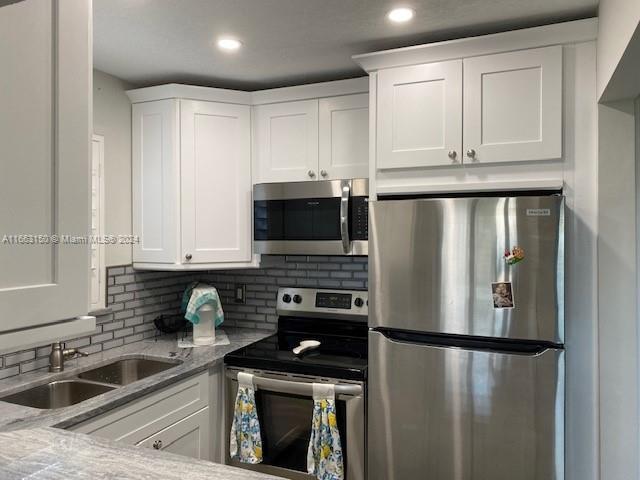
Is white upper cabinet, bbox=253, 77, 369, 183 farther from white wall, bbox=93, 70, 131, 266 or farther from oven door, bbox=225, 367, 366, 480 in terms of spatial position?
oven door, bbox=225, 367, 366, 480

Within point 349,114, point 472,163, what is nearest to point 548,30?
point 472,163

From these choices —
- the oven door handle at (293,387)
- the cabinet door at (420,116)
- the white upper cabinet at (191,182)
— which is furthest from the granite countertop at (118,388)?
the cabinet door at (420,116)

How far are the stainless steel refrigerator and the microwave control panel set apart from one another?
1.14 ft

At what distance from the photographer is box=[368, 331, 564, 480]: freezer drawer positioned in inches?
72.3

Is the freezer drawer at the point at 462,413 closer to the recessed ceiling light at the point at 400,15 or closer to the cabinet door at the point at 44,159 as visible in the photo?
the recessed ceiling light at the point at 400,15

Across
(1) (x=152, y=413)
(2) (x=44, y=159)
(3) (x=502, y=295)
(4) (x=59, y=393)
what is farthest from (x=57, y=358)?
(3) (x=502, y=295)

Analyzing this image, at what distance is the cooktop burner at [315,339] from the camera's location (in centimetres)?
228

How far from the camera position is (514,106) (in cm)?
199

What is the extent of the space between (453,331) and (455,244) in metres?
0.36

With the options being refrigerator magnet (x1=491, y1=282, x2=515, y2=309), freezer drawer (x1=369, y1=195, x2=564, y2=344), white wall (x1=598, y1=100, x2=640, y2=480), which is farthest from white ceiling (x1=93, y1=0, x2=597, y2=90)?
refrigerator magnet (x1=491, y1=282, x2=515, y2=309)

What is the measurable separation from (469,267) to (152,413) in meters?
1.48

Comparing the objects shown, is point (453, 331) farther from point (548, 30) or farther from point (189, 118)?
point (189, 118)

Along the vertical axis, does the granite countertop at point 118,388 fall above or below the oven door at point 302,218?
below

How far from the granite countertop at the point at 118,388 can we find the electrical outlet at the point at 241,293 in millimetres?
198
